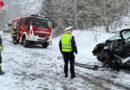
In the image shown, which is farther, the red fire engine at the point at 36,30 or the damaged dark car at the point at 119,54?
the red fire engine at the point at 36,30

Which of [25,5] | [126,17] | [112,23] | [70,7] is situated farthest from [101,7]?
[25,5]

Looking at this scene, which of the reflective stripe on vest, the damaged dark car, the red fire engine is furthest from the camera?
the red fire engine

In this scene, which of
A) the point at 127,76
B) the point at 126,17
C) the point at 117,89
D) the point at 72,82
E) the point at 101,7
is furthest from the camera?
the point at 126,17

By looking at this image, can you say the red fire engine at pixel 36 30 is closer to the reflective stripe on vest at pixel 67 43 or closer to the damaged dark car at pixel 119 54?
the damaged dark car at pixel 119 54

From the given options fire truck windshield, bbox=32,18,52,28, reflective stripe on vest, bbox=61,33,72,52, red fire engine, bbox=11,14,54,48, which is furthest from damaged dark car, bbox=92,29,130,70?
fire truck windshield, bbox=32,18,52,28

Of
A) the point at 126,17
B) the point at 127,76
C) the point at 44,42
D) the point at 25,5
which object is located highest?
the point at 25,5

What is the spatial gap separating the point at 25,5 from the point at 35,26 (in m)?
161

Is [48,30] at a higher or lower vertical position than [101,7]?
lower

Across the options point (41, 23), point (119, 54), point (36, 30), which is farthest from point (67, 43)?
point (41, 23)

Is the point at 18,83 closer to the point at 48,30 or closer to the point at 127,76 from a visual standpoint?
the point at 127,76

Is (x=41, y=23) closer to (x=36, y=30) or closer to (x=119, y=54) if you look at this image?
(x=36, y=30)

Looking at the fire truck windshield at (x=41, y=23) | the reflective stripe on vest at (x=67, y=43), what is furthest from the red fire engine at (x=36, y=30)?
the reflective stripe on vest at (x=67, y=43)

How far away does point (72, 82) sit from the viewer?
5305mm

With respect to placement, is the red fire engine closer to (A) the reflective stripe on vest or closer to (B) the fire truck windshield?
(B) the fire truck windshield
